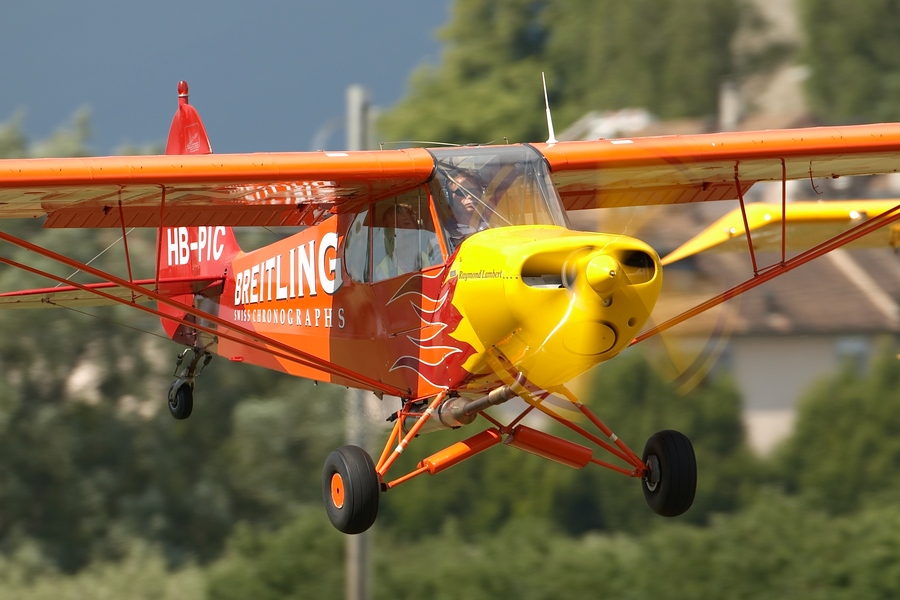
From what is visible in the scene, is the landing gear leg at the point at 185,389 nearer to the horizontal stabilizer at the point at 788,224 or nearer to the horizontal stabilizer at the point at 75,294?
the horizontal stabilizer at the point at 75,294

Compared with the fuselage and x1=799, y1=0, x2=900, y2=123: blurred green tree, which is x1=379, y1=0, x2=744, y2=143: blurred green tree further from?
the fuselage

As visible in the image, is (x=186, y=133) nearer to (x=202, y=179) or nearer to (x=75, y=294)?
(x=75, y=294)

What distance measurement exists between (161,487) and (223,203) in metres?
31.3

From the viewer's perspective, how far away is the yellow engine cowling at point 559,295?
299 inches

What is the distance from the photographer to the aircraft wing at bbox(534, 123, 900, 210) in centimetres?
973

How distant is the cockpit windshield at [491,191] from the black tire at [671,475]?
6.36 feet

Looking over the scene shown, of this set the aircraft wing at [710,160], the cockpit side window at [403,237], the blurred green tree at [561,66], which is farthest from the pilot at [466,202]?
the blurred green tree at [561,66]

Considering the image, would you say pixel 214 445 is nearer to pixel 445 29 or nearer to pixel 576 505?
pixel 576 505

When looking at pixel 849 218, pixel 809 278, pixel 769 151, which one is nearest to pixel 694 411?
pixel 809 278

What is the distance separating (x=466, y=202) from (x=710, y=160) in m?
2.19

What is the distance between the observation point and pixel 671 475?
9.55 metres

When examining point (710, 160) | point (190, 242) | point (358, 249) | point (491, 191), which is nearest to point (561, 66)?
point (190, 242)

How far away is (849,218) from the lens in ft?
46.5

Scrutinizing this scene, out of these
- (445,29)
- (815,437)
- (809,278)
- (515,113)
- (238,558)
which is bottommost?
(238,558)
